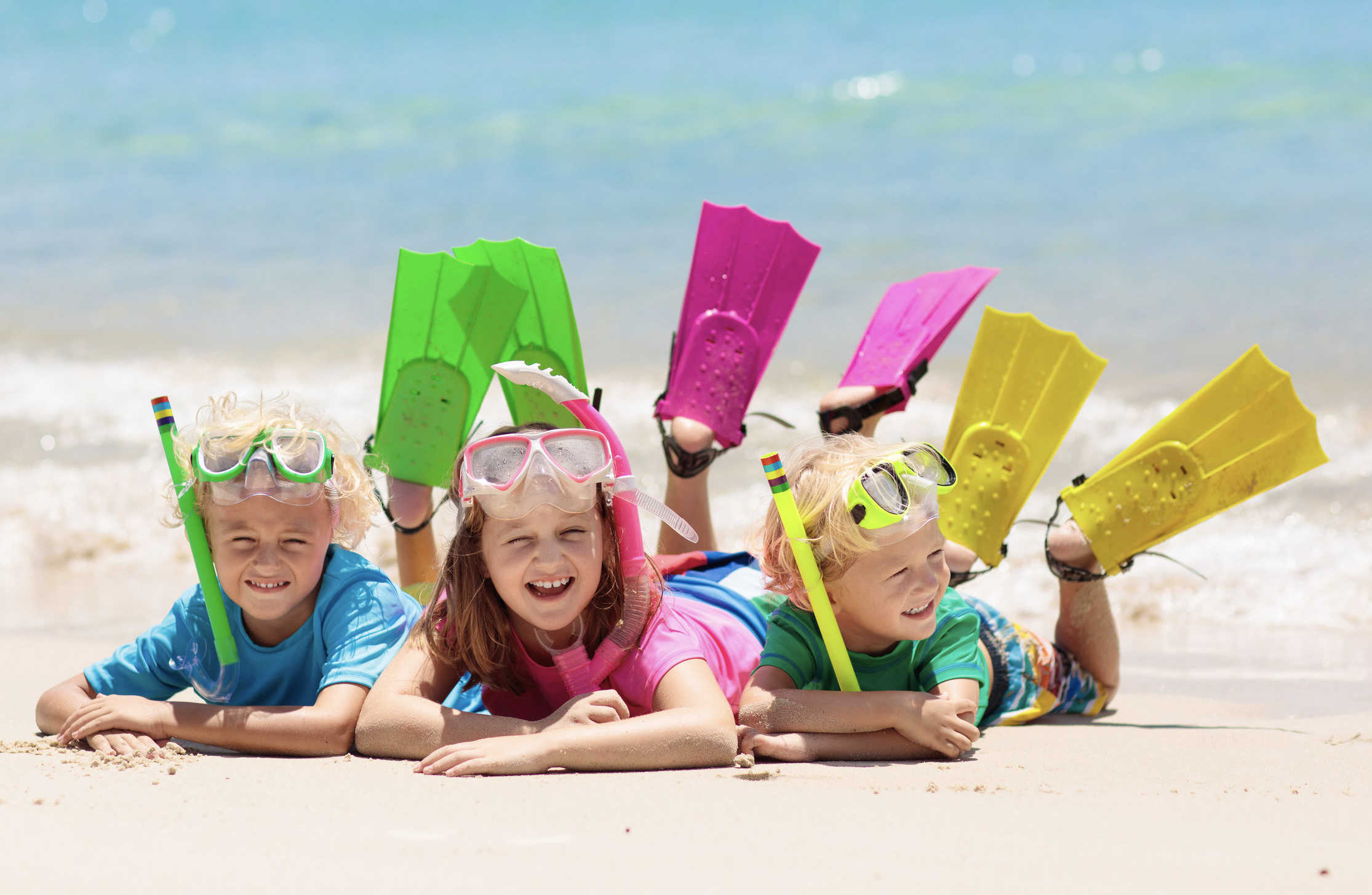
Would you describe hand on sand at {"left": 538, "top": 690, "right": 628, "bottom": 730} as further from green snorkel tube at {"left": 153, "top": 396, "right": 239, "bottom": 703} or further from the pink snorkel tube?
green snorkel tube at {"left": 153, "top": 396, "right": 239, "bottom": 703}

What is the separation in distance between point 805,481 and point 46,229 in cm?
1017

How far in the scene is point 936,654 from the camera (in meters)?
3.05

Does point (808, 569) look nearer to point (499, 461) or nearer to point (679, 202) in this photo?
point (499, 461)

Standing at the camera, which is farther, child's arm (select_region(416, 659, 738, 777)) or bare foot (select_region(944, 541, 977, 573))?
bare foot (select_region(944, 541, 977, 573))

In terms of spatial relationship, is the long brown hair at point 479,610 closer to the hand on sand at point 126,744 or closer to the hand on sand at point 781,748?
the hand on sand at point 781,748

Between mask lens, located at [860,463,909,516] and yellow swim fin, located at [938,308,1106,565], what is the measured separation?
40.4 inches

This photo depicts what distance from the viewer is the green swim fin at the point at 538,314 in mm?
3881

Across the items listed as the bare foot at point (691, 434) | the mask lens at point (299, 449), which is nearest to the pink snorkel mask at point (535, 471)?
the mask lens at point (299, 449)

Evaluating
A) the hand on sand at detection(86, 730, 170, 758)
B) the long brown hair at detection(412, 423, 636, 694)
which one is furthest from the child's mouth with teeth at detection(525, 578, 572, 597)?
the hand on sand at detection(86, 730, 170, 758)

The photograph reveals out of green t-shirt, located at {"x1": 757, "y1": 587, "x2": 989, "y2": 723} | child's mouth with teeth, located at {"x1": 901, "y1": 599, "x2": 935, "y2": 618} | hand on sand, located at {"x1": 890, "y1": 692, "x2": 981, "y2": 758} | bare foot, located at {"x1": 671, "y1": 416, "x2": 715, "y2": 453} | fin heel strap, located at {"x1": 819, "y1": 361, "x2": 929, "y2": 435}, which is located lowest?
hand on sand, located at {"x1": 890, "y1": 692, "x2": 981, "y2": 758}

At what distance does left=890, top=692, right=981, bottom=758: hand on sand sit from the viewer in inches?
112

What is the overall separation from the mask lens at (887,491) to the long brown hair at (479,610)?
1.96 ft

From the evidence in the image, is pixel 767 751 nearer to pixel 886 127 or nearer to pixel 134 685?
pixel 134 685

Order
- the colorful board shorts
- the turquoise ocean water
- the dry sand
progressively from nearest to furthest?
the dry sand
the colorful board shorts
the turquoise ocean water
